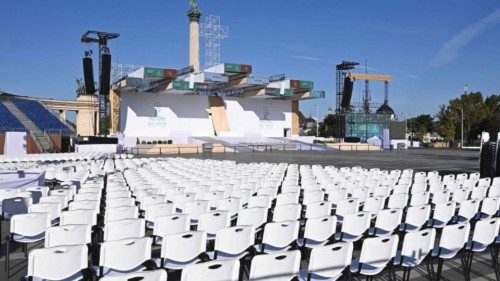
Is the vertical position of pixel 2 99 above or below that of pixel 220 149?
above

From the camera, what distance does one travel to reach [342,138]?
63500 mm

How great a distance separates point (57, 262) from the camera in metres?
3.87

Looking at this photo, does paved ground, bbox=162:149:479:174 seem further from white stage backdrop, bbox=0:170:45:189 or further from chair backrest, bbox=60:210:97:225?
chair backrest, bbox=60:210:97:225

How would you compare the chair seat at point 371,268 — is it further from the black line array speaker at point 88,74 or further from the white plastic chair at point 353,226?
the black line array speaker at point 88,74

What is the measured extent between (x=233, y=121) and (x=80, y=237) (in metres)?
56.9

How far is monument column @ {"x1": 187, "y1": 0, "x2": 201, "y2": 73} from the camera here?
7094 centimetres

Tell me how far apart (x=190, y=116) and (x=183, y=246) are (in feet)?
178

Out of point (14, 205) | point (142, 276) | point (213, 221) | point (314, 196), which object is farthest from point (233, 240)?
point (14, 205)

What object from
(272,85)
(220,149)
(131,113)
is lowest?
(220,149)

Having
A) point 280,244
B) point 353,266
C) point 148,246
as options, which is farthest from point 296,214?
point 148,246

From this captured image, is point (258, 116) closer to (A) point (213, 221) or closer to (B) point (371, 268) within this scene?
(A) point (213, 221)

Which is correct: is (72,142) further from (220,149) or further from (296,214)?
(296,214)

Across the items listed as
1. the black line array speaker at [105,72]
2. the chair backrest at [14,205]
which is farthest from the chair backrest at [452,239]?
the black line array speaker at [105,72]

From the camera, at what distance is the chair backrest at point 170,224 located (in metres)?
5.35
